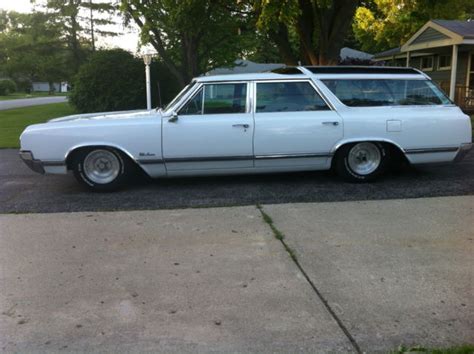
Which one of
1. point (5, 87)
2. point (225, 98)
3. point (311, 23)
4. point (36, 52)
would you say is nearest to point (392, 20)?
point (311, 23)

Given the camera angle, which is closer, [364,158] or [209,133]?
[209,133]

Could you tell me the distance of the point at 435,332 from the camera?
3.19 meters

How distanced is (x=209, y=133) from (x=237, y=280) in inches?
117

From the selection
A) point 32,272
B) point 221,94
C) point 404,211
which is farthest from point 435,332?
point 221,94

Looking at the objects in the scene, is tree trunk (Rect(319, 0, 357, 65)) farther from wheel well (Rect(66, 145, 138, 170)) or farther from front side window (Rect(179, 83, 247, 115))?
wheel well (Rect(66, 145, 138, 170))

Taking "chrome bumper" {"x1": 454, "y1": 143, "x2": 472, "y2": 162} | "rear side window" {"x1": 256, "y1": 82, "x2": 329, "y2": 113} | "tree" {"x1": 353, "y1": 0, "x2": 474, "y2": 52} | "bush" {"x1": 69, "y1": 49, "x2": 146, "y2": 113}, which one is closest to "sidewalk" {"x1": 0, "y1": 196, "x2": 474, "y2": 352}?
"chrome bumper" {"x1": 454, "y1": 143, "x2": 472, "y2": 162}

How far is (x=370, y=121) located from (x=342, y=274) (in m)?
3.33

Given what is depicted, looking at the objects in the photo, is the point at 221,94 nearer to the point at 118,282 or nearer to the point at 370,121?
the point at 370,121

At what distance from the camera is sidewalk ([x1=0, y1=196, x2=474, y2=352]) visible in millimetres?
3176

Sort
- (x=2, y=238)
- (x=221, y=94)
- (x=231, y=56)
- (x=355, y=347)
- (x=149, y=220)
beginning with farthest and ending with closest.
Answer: (x=231, y=56) → (x=221, y=94) → (x=149, y=220) → (x=2, y=238) → (x=355, y=347)

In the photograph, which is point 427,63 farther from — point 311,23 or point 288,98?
point 288,98

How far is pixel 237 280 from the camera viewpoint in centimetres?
399

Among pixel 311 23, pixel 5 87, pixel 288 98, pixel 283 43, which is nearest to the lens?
pixel 288 98

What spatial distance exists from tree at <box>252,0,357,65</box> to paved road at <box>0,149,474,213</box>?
152 inches
